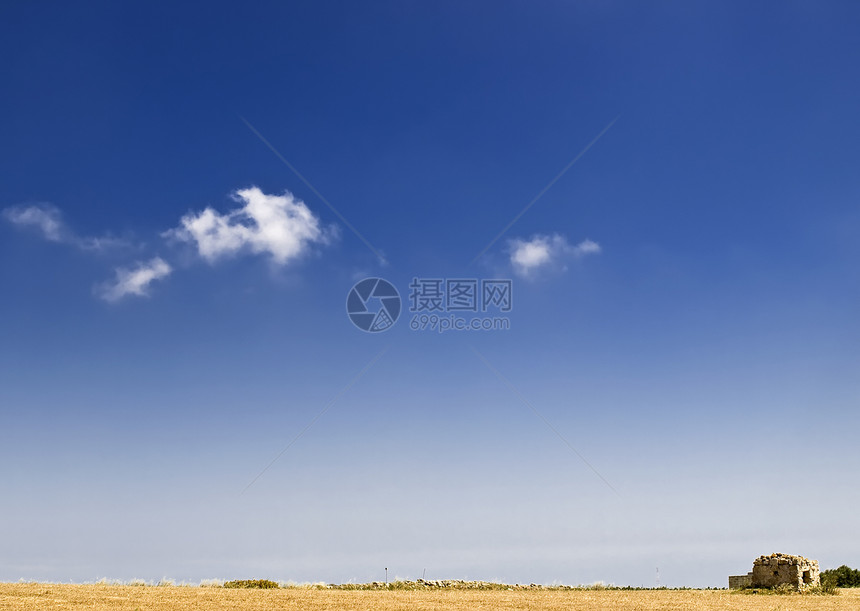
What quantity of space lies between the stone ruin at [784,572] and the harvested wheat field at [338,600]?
2614 millimetres

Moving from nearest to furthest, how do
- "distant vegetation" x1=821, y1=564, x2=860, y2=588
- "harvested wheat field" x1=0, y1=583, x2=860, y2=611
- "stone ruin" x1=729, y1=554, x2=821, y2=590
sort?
1. "harvested wheat field" x1=0, y1=583, x2=860, y2=611
2. "stone ruin" x1=729, y1=554, x2=821, y2=590
3. "distant vegetation" x1=821, y1=564, x2=860, y2=588

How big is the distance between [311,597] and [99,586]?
12.7 metres

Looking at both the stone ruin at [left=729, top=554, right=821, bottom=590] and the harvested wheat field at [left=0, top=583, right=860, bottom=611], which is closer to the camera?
the harvested wheat field at [left=0, top=583, right=860, bottom=611]

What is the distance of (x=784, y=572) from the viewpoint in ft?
142

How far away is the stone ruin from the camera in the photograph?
4262cm

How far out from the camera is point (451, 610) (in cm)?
2941

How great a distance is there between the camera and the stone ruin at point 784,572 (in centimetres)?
4262

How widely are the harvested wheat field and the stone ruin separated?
2.61 metres

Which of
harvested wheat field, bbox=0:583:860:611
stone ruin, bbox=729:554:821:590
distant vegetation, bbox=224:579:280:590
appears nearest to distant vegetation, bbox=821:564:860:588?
stone ruin, bbox=729:554:821:590

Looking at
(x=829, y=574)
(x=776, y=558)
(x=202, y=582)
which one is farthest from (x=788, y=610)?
(x=202, y=582)

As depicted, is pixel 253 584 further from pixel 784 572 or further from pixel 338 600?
pixel 784 572

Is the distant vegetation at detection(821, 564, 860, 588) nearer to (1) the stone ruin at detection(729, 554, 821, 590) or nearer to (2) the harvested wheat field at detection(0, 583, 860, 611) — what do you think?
(1) the stone ruin at detection(729, 554, 821, 590)

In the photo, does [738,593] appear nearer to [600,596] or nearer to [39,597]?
[600,596]

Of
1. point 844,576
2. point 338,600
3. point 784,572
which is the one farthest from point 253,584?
point 844,576
